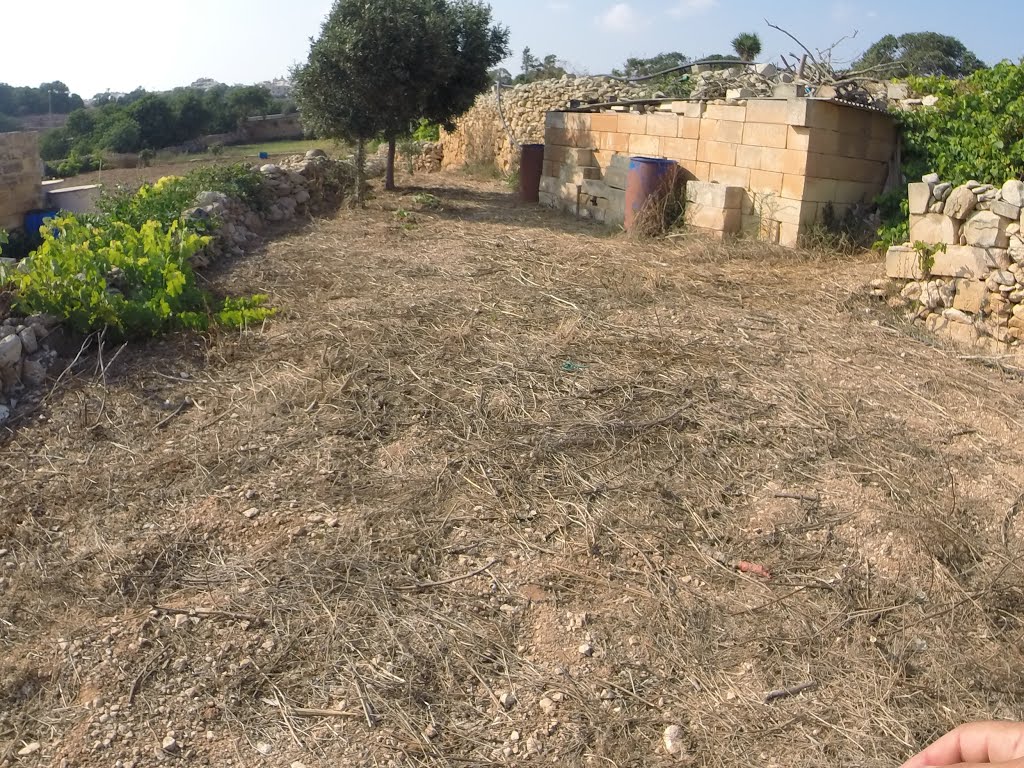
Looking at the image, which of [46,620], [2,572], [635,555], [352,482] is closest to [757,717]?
[635,555]

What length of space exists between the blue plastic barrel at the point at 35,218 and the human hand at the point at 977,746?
1659cm

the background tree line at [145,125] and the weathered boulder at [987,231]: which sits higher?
the background tree line at [145,125]

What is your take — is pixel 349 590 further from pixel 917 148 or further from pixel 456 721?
pixel 917 148

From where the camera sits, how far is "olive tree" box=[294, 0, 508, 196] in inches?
408

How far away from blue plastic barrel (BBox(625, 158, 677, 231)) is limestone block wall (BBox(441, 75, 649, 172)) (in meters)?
3.87

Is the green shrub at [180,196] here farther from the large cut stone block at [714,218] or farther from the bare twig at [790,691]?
the bare twig at [790,691]

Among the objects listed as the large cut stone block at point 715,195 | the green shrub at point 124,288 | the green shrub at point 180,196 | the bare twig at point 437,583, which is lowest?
the bare twig at point 437,583

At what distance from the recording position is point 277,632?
10.0ft

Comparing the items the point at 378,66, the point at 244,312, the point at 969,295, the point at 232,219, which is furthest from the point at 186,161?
the point at 969,295

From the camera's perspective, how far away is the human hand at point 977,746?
50.6 inches

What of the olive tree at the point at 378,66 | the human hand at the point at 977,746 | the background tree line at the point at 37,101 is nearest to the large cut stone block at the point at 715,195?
the olive tree at the point at 378,66

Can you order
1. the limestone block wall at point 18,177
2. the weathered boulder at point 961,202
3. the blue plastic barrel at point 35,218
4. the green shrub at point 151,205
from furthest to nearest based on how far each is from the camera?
1. the blue plastic barrel at point 35,218
2. the limestone block wall at point 18,177
3. the green shrub at point 151,205
4. the weathered boulder at point 961,202

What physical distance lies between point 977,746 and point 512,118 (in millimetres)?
15213

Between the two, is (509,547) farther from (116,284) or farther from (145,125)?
(145,125)
